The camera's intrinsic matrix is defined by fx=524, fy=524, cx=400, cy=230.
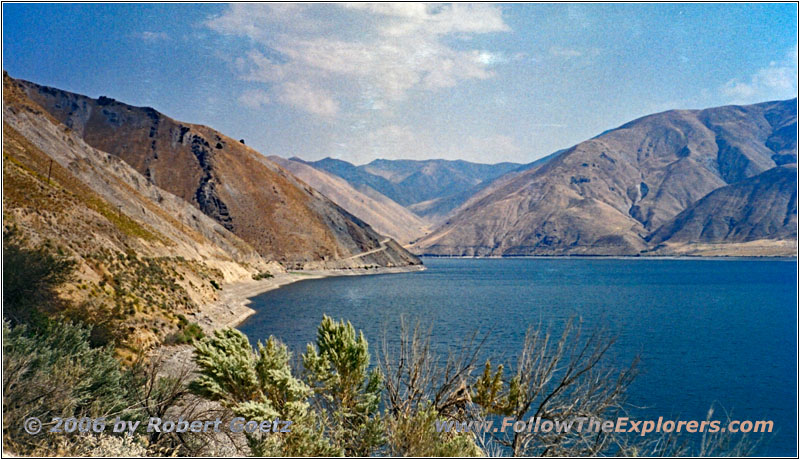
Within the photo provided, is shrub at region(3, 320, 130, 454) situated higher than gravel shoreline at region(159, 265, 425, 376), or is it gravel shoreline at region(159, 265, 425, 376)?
shrub at region(3, 320, 130, 454)

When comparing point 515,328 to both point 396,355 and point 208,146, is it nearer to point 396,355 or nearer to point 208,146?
point 396,355

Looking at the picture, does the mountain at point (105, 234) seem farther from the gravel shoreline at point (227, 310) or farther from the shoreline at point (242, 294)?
the shoreline at point (242, 294)

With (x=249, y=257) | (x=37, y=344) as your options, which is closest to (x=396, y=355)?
(x=37, y=344)

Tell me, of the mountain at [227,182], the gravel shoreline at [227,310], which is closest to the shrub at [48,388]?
the gravel shoreline at [227,310]

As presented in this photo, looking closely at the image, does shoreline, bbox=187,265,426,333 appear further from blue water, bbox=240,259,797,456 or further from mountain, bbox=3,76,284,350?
blue water, bbox=240,259,797,456

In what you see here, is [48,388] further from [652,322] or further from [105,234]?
[652,322]

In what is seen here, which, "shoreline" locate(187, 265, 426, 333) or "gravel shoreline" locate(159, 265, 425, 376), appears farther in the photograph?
"shoreline" locate(187, 265, 426, 333)

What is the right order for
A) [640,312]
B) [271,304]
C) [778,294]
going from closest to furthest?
[640,312] → [271,304] → [778,294]

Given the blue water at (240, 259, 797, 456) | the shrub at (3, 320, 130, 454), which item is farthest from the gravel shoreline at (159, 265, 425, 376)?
the shrub at (3, 320, 130, 454)
